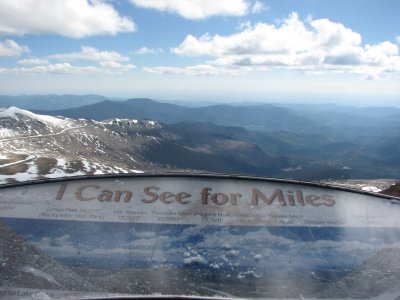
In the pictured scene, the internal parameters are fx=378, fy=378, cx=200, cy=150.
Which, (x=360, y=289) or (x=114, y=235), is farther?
(x=114, y=235)

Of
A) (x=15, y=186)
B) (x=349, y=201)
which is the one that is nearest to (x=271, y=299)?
(x=349, y=201)

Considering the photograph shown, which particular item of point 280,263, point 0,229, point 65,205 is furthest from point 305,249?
point 0,229

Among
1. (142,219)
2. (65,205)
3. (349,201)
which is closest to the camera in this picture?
(142,219)

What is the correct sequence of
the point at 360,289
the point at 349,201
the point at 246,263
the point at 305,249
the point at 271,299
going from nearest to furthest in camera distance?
the point at 271,299, the point at 360,289, the point at 246,263, the point at 305,249, the point at 349,201

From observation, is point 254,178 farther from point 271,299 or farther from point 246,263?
point 271,299

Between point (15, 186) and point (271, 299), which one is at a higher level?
point (15, 186)

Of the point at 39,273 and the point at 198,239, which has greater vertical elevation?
the point at 198,239

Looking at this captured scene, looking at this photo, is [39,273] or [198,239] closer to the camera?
[39,273]

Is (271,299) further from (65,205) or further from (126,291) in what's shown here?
(65,205)
